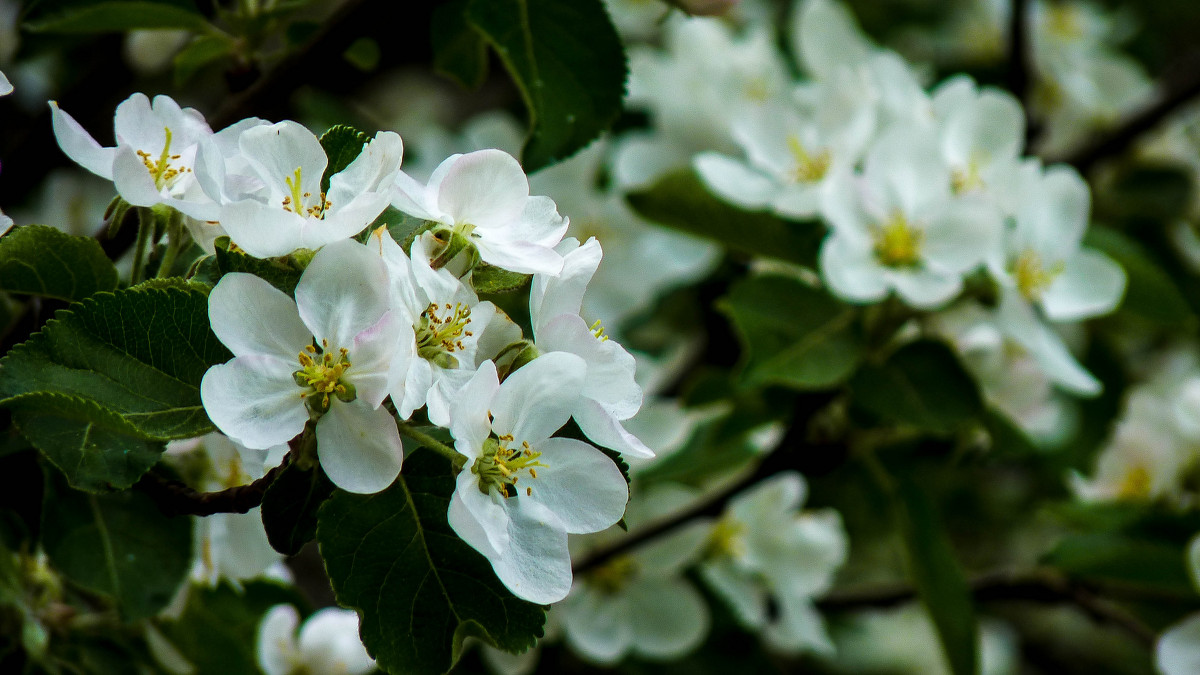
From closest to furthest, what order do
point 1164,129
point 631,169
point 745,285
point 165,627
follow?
point 165,627 < point 745,285 < point 631,169 < point 1164,129

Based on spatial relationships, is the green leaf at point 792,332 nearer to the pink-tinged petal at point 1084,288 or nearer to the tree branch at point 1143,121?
the pink-tinged petal at point 1084,288

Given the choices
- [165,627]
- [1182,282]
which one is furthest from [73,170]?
[1182,282]

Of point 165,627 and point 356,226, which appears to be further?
point 165,627

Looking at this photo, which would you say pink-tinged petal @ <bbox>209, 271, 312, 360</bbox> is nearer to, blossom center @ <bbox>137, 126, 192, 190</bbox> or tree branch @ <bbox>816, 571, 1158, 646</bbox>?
blossom center @ <bbox>137, 126, 192, 190</bbox>

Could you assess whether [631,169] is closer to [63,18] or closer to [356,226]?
[63,18]

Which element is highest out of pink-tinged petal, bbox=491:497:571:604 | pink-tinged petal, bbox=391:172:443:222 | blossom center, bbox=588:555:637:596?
pink-tinged petal, bbox=391:172:443:222

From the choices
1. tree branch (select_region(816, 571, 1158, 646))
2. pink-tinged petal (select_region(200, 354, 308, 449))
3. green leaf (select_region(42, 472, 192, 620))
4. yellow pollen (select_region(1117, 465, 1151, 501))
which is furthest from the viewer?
yellow pollen (select_region(1117, 465, 1151, 501))

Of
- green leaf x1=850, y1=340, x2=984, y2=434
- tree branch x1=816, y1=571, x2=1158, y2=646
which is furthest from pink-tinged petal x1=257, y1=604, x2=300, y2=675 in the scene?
tree branch x1=816, y1=571, x2=1158, y2=646

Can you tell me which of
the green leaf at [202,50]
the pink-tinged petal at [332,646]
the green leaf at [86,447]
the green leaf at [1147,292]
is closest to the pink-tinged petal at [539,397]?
the green leaf at [86,447]
